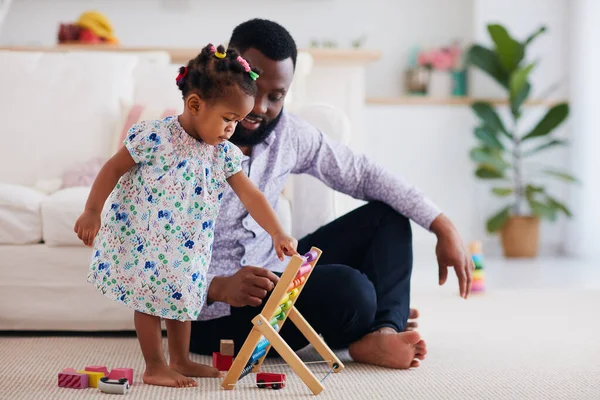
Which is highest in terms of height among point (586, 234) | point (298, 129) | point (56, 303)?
point (298, 129)

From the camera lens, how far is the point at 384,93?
5258mm

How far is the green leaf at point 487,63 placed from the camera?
4.79m

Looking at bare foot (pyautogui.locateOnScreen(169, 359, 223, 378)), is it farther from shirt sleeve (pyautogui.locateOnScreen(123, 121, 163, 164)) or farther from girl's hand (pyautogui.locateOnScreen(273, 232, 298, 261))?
shirt sleeve (pyautogui.locateOnScreen(123, 121, 163, 164))

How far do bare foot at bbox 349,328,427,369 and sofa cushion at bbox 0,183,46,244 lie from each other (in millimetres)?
962

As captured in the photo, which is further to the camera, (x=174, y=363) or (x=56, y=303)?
(x=56, y=303)

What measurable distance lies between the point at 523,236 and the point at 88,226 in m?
3.71

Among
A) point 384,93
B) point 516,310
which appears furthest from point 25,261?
point 384,93

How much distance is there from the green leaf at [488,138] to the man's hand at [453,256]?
2946mm

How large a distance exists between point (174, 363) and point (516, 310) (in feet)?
4.94

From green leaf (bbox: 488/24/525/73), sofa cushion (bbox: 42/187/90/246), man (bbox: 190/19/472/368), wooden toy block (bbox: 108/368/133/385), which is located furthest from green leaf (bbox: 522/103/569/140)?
wooden toy block (bbox: 108/368/133/385)

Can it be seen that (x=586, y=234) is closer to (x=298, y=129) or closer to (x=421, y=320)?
(x=421, y=320)

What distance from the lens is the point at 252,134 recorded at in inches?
68.7

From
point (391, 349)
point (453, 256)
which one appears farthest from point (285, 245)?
point (453, 256)

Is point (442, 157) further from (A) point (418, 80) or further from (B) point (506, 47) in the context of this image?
(B) point (506, 47)
